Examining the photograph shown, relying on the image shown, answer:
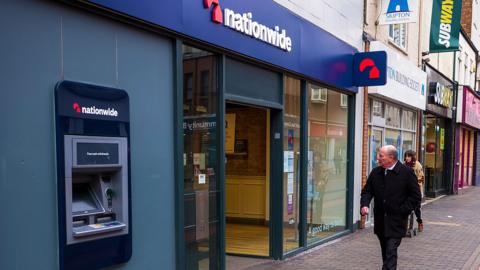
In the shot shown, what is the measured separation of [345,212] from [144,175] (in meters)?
6.05

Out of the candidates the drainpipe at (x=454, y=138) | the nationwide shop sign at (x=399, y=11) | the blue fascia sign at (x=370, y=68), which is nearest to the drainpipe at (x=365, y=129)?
the nationwide shop sign at (x=399, y=11)

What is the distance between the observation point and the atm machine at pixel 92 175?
354 centimetres

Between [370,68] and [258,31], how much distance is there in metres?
3.62

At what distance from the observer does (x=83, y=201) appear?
3838 millimetres

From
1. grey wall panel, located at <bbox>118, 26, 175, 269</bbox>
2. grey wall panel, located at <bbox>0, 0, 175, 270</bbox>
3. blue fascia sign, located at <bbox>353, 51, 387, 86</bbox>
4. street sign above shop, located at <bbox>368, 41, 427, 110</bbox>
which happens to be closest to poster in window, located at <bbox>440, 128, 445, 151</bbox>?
street sign above shop, located at <bbox>368, 41, 427, 110</bbox>

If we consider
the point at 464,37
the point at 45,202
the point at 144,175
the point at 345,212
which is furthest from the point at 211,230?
the point at 464,37

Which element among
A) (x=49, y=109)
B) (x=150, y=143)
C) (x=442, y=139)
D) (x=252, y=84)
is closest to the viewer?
(x=49, y=109)

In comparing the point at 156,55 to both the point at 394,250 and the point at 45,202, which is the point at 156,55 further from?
the point at 394,250

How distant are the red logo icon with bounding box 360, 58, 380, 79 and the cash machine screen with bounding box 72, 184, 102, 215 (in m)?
6.28

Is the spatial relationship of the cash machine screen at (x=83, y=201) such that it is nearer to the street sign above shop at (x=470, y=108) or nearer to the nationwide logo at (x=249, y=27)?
the nationwide logo at (x=249, y=27)

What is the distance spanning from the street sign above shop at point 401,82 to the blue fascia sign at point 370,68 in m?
0.87

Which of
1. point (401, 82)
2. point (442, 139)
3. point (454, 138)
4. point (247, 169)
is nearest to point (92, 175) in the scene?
point (247, 169)

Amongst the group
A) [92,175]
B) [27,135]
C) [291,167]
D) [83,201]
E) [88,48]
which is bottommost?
[291,167]

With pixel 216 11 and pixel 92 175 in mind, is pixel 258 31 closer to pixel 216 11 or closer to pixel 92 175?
pixel 216 11
